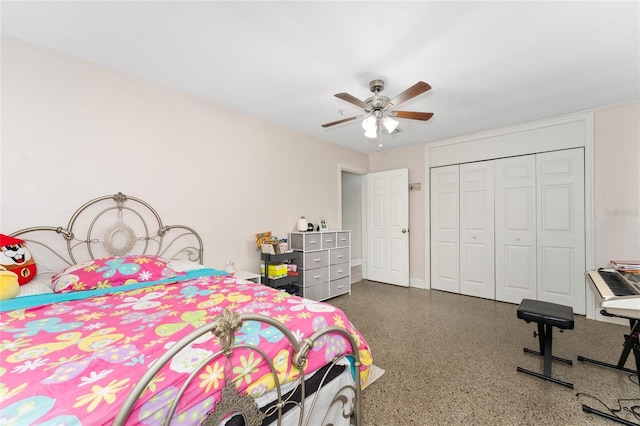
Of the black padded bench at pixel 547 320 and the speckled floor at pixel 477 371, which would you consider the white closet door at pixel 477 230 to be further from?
the black padded bench at pixel 547 320

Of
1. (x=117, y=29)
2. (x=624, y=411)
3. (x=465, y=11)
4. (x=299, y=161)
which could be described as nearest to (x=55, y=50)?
(x=117, y=29)

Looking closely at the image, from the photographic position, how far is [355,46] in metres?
1.99

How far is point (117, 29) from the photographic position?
6.09 ft

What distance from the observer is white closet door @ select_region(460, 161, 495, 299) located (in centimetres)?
392

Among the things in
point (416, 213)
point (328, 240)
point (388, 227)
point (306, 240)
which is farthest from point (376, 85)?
point (388, 227)

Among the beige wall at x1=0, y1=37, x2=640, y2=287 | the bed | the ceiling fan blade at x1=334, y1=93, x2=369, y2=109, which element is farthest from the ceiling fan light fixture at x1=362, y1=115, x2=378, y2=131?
the bed

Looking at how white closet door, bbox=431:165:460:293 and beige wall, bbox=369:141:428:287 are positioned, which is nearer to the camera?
white closet door, bbox=431:165:460:293

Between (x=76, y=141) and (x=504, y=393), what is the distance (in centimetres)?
373

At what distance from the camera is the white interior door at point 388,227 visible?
15.1 ft

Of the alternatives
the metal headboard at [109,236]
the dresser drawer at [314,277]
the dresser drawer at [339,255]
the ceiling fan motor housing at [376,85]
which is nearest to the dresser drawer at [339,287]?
the dresser drawer at [314,277]

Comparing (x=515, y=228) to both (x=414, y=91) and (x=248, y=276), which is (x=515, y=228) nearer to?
(x=414, y=91)

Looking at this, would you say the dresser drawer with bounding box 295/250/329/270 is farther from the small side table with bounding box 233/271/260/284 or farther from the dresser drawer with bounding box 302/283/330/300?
the small side table with bounding box 233/271/260/284

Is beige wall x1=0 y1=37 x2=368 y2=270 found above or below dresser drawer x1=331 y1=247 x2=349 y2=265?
above

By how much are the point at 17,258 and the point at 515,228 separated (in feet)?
16.6
